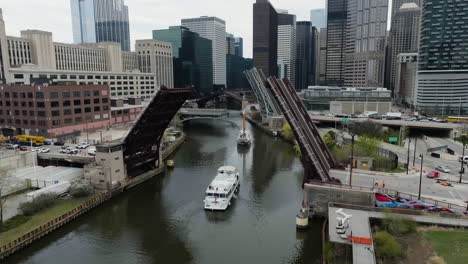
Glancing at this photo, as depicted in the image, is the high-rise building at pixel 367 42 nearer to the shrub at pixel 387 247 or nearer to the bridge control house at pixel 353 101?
the bridge control house at pixel 353 101

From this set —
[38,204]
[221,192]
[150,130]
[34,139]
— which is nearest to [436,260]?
[221,192]

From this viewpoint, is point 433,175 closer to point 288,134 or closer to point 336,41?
point 288,134

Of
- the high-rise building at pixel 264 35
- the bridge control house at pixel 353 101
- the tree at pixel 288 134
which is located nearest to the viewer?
the tree at pixel 288 134

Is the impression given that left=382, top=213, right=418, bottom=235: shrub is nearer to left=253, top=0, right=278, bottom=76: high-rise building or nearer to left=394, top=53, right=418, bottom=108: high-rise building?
left=394, top=53, right=418, bottom=108: high-rise building

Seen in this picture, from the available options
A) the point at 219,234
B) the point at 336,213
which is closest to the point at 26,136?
the point at 219,234

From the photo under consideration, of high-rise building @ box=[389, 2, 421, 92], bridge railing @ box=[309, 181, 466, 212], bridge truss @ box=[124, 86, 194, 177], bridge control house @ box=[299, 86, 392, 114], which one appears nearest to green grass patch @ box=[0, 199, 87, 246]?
bridge truss @ box=[124, 86, 194, 177]

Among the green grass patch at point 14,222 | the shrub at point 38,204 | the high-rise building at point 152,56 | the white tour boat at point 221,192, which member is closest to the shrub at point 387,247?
the white tour boat at point 221,192

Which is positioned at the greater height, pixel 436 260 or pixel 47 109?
pixel 47 109
